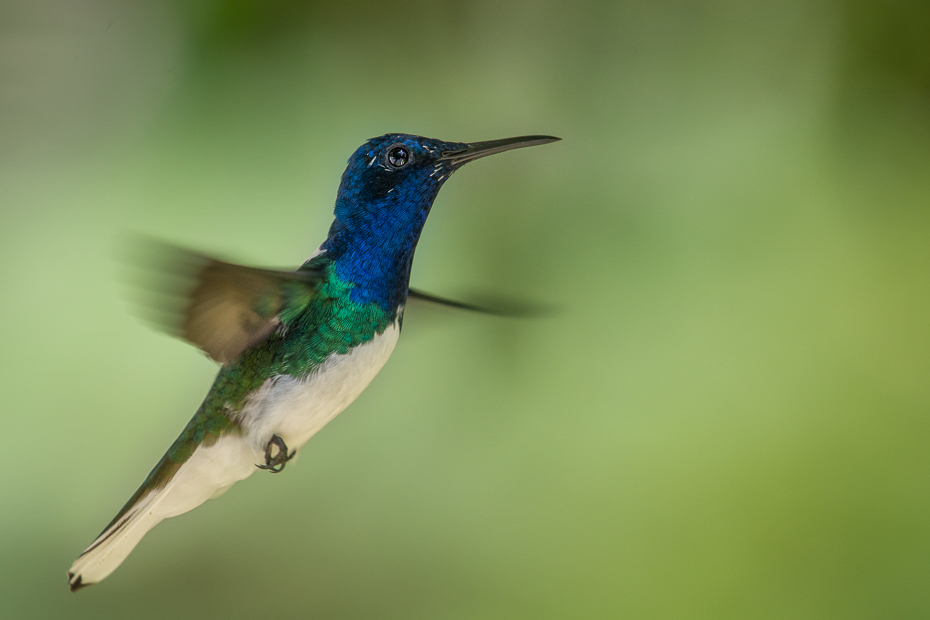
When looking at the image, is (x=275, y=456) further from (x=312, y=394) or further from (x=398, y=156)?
(x=398, y=156)

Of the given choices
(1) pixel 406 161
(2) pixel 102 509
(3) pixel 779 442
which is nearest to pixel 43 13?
(2) pixel 102 509

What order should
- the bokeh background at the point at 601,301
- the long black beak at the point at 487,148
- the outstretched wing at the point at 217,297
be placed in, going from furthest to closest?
the bokeh background at the point at 601,301 < the long black beak at the point at 487,148 < the outstretched wing at the point at 217,297

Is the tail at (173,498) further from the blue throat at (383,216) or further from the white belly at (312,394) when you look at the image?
the blue throat at (383,216)

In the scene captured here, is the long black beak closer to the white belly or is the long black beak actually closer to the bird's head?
the bird's head

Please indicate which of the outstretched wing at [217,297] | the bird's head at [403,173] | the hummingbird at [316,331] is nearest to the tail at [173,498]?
the hummingbird at [316,331]

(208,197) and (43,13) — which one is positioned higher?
(43,13)

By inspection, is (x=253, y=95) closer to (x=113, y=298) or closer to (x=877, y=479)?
(x=113, y=298)
